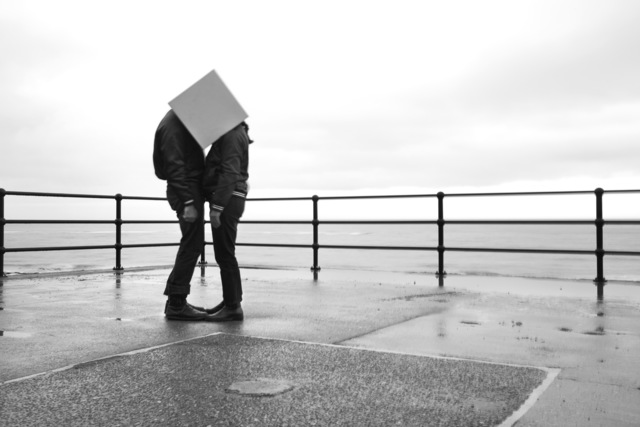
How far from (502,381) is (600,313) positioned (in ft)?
9.44

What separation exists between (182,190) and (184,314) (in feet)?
3.20

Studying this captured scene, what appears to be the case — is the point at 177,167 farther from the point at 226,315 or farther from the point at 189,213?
the point at 226,315

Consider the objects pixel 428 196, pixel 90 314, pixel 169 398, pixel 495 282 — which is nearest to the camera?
pixel 169 398

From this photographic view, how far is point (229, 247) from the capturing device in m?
5.28

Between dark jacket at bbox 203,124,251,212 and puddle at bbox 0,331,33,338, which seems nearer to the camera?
puddle at bbox 0,331,33,338

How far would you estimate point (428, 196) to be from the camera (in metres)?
9.73

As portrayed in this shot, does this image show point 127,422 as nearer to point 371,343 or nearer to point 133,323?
point 371,343

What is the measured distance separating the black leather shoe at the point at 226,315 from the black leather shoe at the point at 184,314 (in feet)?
0.22

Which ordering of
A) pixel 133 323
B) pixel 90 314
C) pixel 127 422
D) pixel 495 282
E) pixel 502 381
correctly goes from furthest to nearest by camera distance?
1. pixel 495 282
2. pixel 90 314
3. pixel 133 323
4. pixel 502 381
5. pixel 127 422

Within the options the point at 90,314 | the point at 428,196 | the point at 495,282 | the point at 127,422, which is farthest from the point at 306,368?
the point at 428,196

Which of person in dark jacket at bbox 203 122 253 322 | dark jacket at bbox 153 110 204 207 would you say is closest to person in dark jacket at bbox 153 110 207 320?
dark jacket at bbox 153 110 204 207

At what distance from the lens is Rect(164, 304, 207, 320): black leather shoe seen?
515 centimetres

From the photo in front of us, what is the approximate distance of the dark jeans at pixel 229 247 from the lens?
5148 millimetres

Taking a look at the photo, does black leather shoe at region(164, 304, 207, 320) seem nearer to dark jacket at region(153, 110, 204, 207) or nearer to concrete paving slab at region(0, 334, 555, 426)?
dark jacket at region(153, 110, 204, 207)
